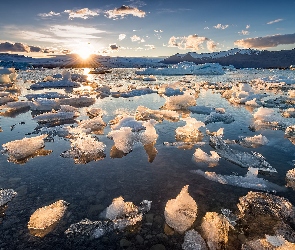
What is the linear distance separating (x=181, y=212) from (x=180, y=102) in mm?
6607

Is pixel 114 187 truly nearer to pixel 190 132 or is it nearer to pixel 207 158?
pixel 207 158

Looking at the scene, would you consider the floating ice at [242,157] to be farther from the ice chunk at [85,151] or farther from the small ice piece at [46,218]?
the small ice piece at [46,218]

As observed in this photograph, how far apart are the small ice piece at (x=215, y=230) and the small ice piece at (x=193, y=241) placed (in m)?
0.06

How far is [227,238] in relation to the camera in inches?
99.9

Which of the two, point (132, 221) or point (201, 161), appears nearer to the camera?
point (132, 221)

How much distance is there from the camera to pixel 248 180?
365 cm

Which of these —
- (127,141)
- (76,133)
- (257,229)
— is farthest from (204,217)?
(76,133)

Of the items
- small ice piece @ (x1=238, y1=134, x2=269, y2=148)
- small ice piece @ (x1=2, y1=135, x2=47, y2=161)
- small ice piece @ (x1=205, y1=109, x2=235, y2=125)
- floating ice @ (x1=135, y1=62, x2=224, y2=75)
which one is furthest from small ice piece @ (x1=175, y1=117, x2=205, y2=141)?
floating ice @ (x1=135, y1=62, x2=224, y2=75)

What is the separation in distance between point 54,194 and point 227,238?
2209mm

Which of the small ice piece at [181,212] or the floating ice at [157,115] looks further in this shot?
the floating ice at [157,115]

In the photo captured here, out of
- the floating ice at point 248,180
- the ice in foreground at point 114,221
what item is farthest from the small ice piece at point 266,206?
the ice in foreground at point 114,221

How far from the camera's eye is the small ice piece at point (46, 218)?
2660 millimetres

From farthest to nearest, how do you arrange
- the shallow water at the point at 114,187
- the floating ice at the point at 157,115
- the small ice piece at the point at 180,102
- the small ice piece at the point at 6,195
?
1. the small ice piece at the point at 180,102
2. the floating ice at the point at 157,115
3. the small ice piece at the point at 6,195
4. the shallow water at the point at 114,187

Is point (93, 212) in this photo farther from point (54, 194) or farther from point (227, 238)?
point (227, 238)
